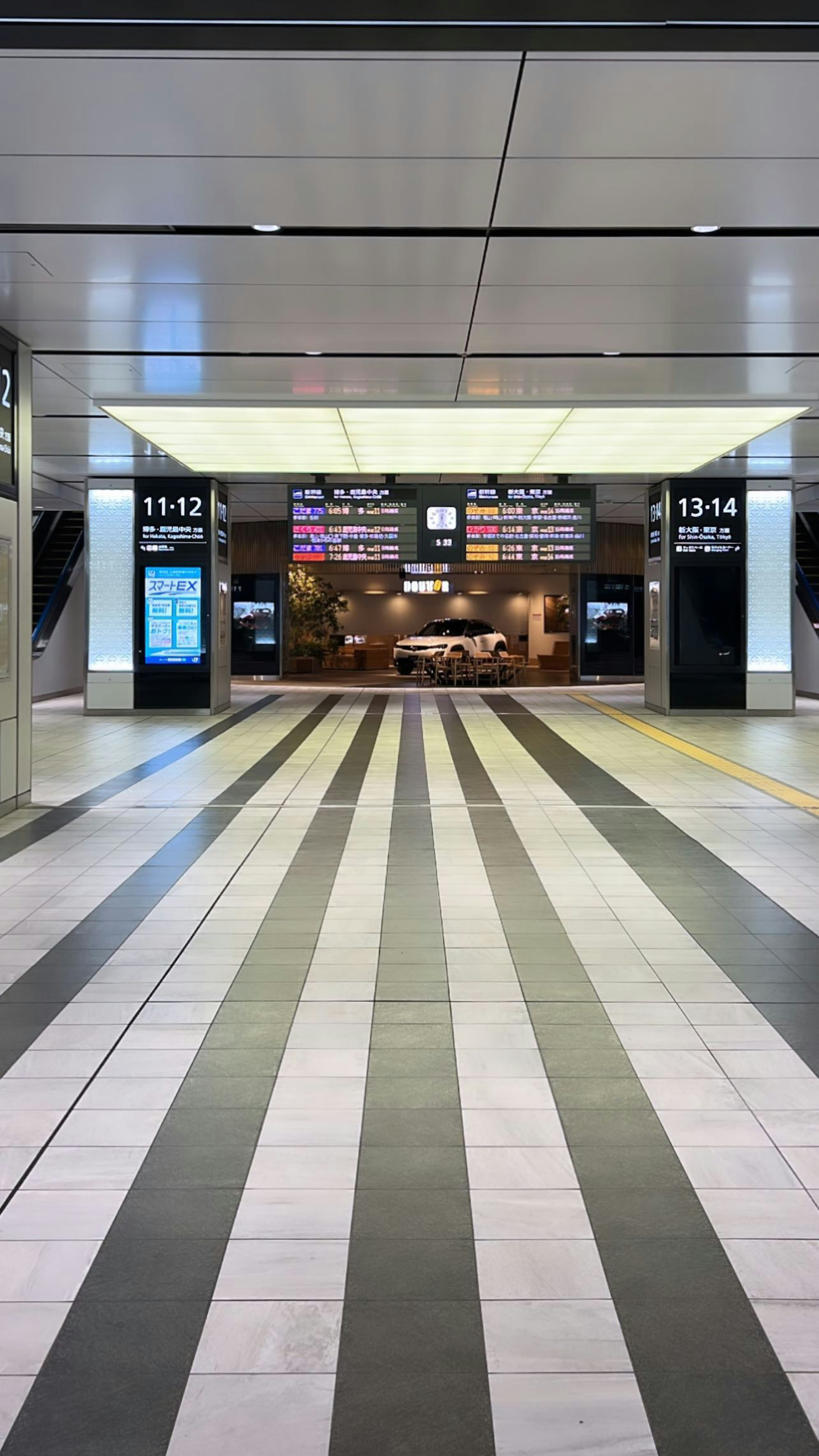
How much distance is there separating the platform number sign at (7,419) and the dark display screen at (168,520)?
25.9 ft

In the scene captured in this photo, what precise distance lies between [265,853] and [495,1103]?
3633mm

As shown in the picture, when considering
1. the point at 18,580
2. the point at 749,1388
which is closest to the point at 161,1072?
the point at 749,1388

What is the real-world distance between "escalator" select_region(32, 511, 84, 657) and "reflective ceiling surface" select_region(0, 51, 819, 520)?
417 inches

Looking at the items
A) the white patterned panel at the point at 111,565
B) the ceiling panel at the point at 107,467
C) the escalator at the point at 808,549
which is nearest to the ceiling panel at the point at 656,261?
the ceiling panel at the point at 107,467

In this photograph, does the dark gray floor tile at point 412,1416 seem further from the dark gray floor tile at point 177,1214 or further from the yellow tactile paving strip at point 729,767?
the yellow tactile paving strip at point 729,767

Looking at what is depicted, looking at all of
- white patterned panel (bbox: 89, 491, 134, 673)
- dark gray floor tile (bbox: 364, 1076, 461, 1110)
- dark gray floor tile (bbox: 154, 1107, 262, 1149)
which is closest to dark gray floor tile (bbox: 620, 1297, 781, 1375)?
dark gray floor tile (bbox: 364, 1076, 461, 1110)

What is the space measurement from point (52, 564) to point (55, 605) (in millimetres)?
2690

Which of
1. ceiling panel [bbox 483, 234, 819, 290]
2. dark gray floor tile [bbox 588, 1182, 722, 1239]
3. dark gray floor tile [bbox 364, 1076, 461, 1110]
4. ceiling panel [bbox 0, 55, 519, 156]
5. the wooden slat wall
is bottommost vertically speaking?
dark gray floor tile [bbox 588, 1182, 722, 1239]

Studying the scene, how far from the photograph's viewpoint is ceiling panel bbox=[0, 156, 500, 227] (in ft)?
16.4

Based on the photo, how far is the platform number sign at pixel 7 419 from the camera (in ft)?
26.0

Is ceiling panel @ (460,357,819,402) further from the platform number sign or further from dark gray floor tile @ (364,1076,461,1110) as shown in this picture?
dark gray floor tile @ (364,1076,461,1110)

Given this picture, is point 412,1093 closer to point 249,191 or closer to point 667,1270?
point 667,1270

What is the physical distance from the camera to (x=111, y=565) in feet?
53.1
